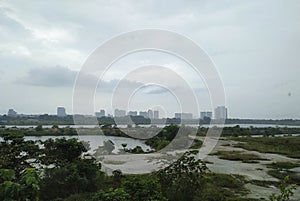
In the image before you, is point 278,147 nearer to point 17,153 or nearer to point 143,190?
point 143,190

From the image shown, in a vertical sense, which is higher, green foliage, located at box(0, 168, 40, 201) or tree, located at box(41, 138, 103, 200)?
green foliage, located at box(0, 168, 40, 201)

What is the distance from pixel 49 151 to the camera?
6.73 m

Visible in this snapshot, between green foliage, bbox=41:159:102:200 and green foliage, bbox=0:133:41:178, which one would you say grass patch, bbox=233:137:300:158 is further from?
green foliage, bbox=0:133:41:178

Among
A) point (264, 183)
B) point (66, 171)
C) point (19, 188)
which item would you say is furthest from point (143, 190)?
point (264, 183)

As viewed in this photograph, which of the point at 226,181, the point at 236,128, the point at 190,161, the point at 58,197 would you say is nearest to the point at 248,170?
the point at 226,181

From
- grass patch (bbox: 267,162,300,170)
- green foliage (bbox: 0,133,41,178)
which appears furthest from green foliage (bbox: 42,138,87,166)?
grass patch (bbox: 267,162,300,170)

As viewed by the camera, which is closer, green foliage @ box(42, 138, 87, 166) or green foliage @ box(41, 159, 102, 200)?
green foliage @ box(41, 159, 102, 200)

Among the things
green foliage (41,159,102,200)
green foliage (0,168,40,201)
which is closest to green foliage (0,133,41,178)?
green foliage (41,159,102,200)

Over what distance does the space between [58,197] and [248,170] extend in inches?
338

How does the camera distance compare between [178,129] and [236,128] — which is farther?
[236,128]

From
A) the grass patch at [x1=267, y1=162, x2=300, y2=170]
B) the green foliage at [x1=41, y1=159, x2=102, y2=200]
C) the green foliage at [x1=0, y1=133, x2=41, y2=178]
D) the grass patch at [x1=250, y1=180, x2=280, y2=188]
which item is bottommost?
the grass patch at [x1=267, y1=162, x2=300, y2=170]

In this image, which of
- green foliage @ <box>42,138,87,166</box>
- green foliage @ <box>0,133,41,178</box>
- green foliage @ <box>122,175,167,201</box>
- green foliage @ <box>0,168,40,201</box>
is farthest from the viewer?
green foliage @ <box>42,138,87,166</box>

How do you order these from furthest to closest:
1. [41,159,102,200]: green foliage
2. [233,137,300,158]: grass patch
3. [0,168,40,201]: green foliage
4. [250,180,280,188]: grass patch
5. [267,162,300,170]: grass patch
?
[233,137,300,158]: grass patch < [267,162,300,170]: grass patch < [250,180,280,188]: grass patch < [41,159,102,200]: green foliage < [0,168,40,201]: green foliage

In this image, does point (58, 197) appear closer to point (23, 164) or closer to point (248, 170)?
point (23, 164)
